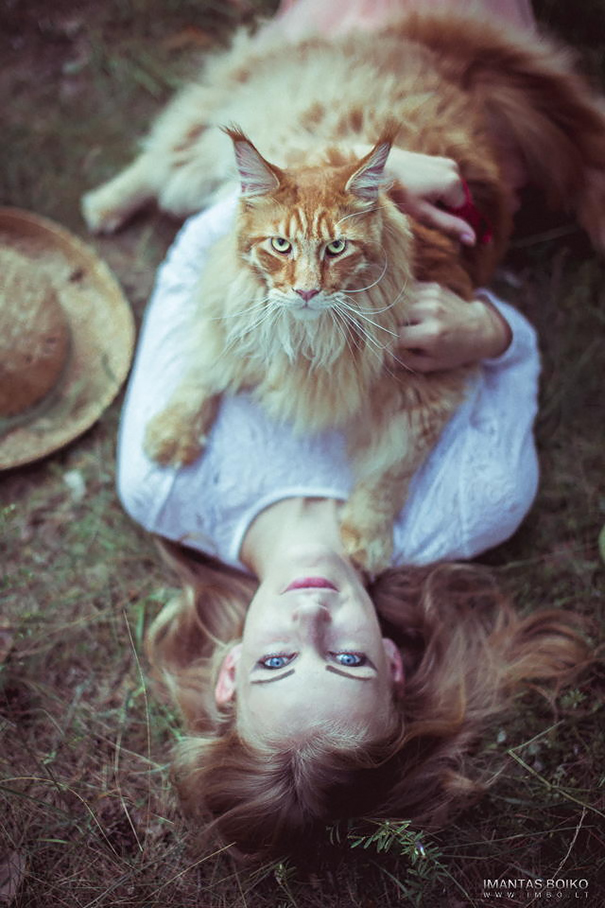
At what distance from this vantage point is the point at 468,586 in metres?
2.40

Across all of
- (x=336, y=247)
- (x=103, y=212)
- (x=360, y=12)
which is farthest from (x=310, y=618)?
(x=360, y=12)

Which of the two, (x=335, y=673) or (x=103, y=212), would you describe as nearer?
(x=335, y=673)

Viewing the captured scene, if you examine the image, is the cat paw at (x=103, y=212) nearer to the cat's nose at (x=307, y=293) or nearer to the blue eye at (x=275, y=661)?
the cat's nose at (x=307, y=293)

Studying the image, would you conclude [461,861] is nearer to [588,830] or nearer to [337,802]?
[588,830]

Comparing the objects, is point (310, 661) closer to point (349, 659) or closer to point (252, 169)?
point (349, 659)

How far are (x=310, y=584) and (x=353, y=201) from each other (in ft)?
3.08

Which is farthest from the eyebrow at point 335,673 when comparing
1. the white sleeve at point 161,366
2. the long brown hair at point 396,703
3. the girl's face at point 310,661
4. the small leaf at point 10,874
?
the small leaf at point 10,874

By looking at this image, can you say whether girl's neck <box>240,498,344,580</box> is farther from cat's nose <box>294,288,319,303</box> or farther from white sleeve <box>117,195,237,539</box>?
cat's nose <box>294,288,319,303</box>

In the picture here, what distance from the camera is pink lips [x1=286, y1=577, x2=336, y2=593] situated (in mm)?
1822

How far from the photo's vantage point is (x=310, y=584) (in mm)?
1831

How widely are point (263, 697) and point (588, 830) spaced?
1113 mm

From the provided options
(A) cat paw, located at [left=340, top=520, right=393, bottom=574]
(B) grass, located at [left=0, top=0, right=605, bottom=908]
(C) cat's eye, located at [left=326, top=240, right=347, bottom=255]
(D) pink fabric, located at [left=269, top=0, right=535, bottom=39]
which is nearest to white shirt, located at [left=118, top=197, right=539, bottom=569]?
(A) cat paw, located at [left=340, top=520, right=393, bottom=574]

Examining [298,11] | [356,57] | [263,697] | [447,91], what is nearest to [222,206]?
[356,57]

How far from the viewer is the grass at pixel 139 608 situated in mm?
2023
